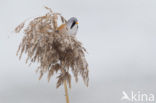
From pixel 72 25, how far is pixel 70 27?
105 mm

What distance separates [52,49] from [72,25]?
100cm

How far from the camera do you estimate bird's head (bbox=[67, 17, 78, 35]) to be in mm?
8578

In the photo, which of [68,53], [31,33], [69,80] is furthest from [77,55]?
[31,33]

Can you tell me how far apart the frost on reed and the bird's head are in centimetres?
29

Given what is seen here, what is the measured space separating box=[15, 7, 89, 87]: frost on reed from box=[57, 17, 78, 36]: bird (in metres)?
0.17

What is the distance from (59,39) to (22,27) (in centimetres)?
125

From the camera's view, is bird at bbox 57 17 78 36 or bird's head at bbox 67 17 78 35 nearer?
bird at bbox 57 17 78 36

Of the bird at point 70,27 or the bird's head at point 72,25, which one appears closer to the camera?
the bird at point 70,27

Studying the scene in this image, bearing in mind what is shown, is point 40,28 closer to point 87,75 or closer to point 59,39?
point 59,39

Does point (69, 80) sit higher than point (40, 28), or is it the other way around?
point (40, 28)

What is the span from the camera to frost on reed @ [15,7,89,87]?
8.14m

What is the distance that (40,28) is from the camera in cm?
837

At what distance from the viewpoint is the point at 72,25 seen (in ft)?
28.4

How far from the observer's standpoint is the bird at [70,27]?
8.42 meters
